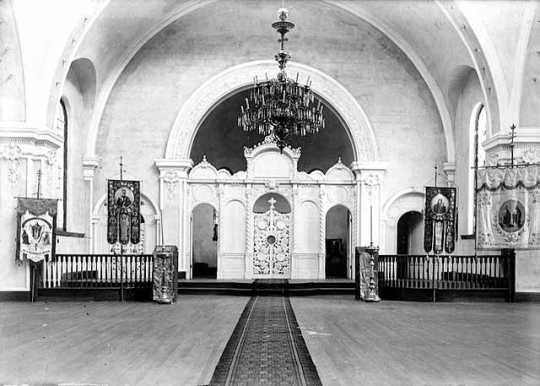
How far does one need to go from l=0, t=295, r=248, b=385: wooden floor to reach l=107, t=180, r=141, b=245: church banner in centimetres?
215

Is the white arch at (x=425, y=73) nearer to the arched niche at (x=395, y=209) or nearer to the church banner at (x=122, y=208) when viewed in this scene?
the arched niche at (x=395, y=209)

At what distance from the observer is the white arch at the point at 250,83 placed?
17719 millimetres

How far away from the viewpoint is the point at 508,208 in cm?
1338

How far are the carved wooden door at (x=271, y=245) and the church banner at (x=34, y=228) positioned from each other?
6227mm

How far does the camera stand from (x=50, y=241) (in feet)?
43.6

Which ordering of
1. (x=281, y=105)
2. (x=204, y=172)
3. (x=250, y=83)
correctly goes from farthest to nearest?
1. (x=204, y=172)
2. (x=250, y=83)
3. (x=281, y=105)

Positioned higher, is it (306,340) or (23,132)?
(23,132)

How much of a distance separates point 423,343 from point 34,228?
7.79 m

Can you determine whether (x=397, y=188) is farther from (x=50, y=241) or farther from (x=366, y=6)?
(x=50, y=241)

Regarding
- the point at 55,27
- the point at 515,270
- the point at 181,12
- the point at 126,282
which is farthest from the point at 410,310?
the point at 181,12

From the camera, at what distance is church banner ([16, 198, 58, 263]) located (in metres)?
13.0

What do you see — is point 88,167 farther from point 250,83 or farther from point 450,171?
point 450,171

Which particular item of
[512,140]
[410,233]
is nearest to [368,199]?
[410,233]

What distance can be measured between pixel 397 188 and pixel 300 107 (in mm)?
5046
